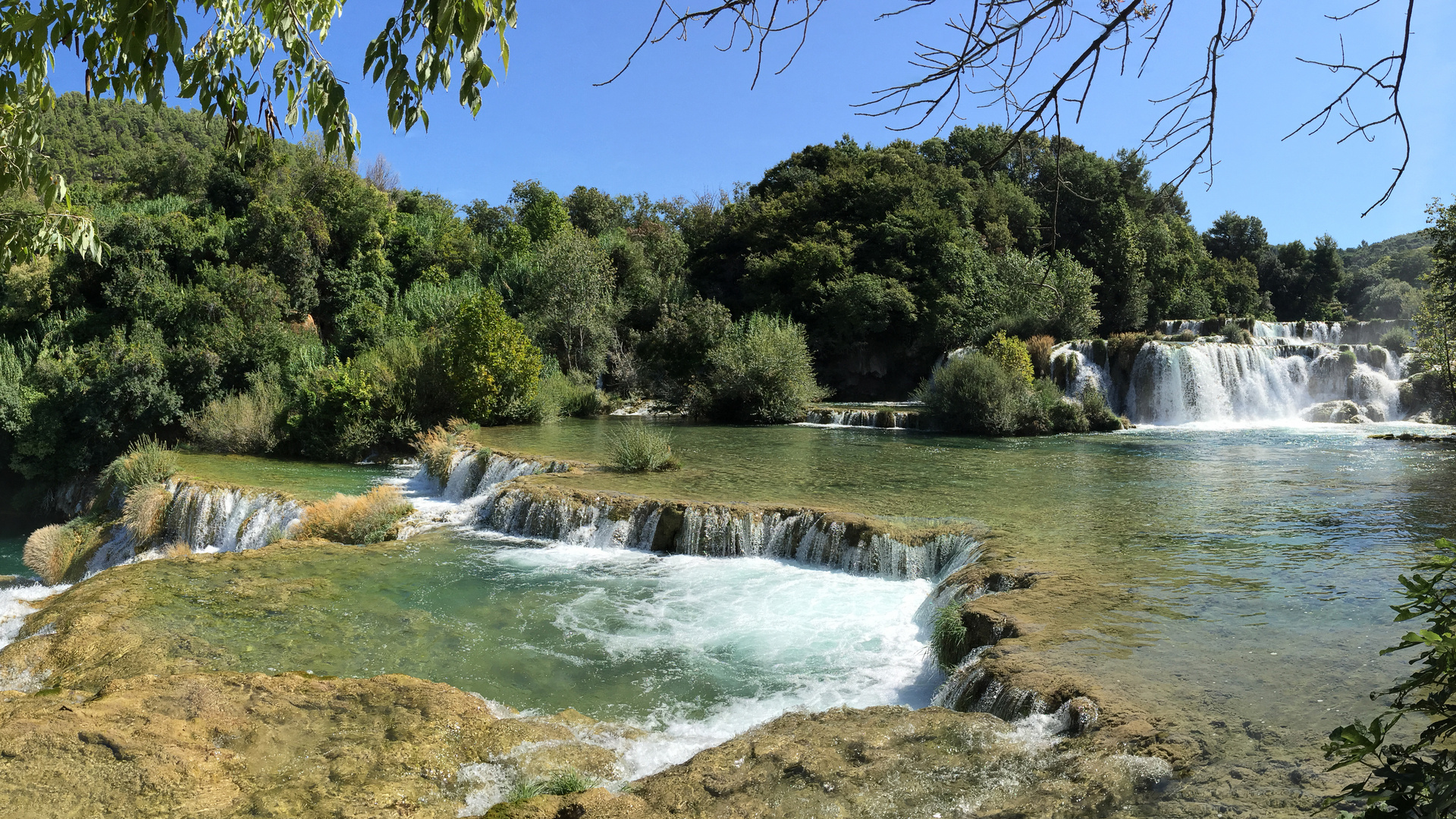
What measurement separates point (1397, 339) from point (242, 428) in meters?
33.1

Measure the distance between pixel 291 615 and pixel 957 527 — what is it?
6.78 metres

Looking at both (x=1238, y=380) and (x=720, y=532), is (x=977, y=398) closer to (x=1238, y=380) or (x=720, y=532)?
(x=1238, y=380)

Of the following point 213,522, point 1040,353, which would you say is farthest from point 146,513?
point 1040,353

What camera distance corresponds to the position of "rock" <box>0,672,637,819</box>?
3.65 metres

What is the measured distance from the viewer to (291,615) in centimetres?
736

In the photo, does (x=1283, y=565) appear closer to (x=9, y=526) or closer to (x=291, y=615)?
(x=291, y=615)

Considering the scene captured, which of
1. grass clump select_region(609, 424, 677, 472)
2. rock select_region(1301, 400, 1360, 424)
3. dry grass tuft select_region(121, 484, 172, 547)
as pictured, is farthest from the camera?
rock select_region(1301, 400, 1360, 424)

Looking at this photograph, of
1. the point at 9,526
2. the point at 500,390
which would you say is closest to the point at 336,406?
the point at 500,390

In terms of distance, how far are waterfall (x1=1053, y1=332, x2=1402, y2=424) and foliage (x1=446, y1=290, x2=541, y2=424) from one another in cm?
1556

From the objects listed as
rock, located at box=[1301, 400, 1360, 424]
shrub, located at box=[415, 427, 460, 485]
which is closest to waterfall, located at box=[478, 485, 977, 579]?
shrub, located at box=[415, 427, 460, 485]

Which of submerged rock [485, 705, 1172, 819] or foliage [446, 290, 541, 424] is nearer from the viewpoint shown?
submerged rock [485, 705, 1172, 819]

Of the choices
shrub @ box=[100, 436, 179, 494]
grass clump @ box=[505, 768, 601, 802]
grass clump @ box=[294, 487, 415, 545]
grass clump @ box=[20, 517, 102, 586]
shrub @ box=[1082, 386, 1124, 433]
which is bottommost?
grass clump @ box=[20, 517, 102, 586]

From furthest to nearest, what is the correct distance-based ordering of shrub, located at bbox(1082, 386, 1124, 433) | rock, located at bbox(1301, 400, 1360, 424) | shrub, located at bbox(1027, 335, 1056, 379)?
shrub, located at bbox(1027, 335, 1056, 379) < rock, located at bbox(1301, 400, 1360, 424) < shrub, located at bbox(1082, 386, 1124, 433)

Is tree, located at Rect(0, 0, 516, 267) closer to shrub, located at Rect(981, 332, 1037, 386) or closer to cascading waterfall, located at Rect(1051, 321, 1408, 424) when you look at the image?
shrub, located at Rect(981, 332, 1037, 386)
